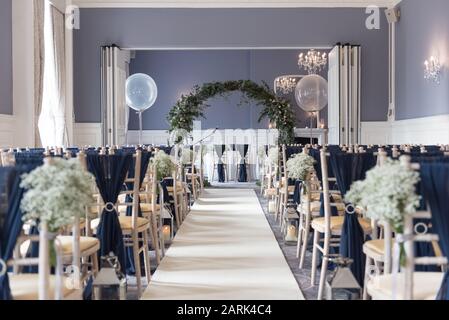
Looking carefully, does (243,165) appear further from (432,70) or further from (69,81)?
(432,70)

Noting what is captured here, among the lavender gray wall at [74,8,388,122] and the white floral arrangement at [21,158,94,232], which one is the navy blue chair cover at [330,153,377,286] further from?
the lavender gray wall at [74,8,388,122]

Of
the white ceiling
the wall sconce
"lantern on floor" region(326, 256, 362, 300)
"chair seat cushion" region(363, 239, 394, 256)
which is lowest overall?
"lantern on floor" region(326, 256, 362, 300)

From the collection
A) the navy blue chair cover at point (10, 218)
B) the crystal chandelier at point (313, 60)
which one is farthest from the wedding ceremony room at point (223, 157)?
the crystal chandelier at point (313, 60)

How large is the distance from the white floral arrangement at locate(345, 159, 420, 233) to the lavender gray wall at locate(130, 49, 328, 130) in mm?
15489

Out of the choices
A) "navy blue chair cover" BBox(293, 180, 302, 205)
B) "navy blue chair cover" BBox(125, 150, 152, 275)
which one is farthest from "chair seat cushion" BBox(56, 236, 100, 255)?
"navy blue chair cover" BBox(293, 180, 302, 205)

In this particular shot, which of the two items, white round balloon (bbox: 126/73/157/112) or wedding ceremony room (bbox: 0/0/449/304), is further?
white round balloon (bbox: 126/73/157/112)

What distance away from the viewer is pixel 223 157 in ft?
50.6

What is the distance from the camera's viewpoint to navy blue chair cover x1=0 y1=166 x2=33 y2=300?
92.3 inches

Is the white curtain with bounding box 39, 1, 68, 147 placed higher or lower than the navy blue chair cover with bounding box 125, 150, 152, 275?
higher

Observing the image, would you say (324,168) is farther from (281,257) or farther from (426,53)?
(426,53)

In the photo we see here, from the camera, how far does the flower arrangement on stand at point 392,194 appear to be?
232 centimetres

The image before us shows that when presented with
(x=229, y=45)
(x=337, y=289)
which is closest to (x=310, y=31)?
(x=229, y=45)

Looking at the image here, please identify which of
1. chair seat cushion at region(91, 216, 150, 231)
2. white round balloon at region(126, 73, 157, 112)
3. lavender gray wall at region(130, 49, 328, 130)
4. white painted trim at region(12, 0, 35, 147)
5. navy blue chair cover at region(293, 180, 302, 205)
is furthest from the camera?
lavender gray wall at region(130, 49, 328, 130)

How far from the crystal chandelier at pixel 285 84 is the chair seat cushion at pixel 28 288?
581 inches
